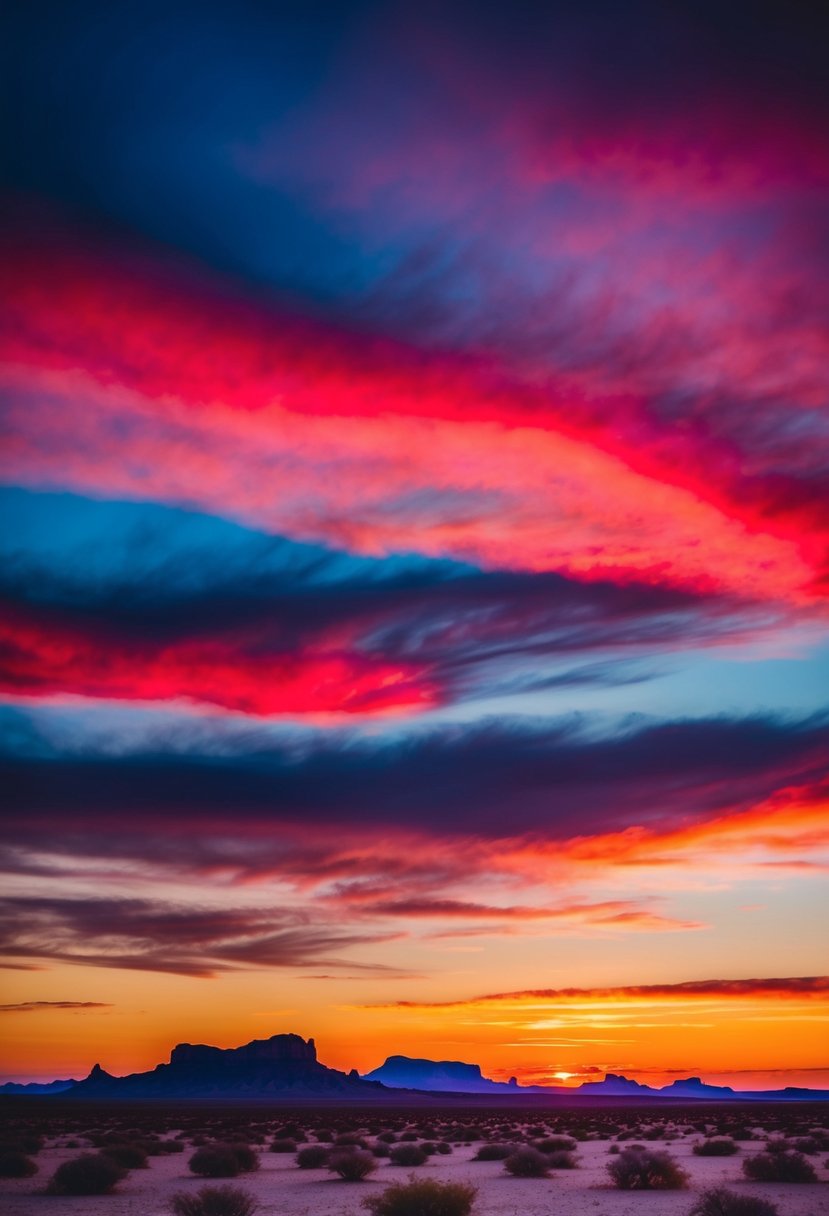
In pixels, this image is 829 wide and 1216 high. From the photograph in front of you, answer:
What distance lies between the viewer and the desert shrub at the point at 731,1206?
845 inches

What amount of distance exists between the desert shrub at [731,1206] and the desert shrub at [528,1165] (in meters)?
13.8

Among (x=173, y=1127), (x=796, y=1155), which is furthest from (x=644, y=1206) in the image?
(x=173, y=1127)

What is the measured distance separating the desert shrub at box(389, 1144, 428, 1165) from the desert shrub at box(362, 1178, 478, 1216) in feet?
57.1

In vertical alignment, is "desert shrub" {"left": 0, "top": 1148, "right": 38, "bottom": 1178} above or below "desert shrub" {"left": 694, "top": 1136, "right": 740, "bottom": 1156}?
above

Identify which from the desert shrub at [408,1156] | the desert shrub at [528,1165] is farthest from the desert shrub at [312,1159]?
the desert shrub at [528,1165]

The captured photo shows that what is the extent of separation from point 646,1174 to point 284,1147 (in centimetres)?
2379

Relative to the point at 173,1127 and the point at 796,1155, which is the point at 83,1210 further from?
the point at 173,1127

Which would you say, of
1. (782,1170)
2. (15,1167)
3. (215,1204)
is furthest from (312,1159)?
(215,1204)

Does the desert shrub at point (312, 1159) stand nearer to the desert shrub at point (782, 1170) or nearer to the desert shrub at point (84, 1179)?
the desert shrub at point (84, 1179)

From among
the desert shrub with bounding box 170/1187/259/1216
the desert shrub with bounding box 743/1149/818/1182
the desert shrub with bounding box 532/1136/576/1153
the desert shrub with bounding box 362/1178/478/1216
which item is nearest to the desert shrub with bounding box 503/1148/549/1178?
the desert shrub with bounding box 743/1149/818/1182

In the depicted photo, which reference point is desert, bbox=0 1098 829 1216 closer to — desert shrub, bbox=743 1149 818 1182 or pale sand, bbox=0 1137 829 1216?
pale sand, bbox=0 1137 829 1216

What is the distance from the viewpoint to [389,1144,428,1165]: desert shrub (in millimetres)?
39469

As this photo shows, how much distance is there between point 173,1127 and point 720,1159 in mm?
46794

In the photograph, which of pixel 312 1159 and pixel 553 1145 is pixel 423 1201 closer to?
pixel 312 1159
